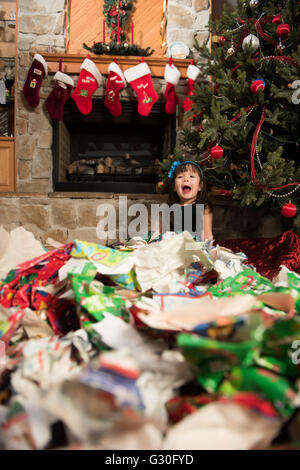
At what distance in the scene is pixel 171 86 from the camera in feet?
8.27

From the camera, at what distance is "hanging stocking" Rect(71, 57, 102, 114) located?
7.99 ft

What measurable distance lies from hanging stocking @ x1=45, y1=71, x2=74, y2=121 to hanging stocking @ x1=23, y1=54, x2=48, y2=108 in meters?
0.11

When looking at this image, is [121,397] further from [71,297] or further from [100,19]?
[100,19]

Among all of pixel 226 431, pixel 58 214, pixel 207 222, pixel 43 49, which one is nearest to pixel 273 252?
pixel 207 222

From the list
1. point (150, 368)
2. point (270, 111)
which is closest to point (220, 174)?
point (270, 111)

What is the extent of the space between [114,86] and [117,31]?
23.2 inches

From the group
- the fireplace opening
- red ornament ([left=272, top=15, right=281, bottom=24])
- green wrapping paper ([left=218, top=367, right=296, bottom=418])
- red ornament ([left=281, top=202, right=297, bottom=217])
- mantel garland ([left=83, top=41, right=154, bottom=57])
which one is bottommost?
green wrapping paper ([left=218, top=367, right=296, bottom=418])

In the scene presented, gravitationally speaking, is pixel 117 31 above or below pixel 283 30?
above

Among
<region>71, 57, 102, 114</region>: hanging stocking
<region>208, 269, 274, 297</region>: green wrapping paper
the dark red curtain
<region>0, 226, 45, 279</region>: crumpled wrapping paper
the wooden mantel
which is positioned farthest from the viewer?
the wooden mantel

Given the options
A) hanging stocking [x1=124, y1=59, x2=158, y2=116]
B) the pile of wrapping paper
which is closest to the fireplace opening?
hanging stocking [x1=124, y1=59, x2=158, y2=116]

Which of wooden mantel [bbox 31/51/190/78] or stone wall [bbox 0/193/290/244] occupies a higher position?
wooden mantel [bbox 31/51/190/78]

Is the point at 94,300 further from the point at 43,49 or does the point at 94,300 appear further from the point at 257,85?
→ the point at 43,49

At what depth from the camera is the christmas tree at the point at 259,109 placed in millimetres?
1404

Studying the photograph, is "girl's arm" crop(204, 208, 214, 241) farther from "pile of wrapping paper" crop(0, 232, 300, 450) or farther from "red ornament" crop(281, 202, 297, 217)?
"pile of wrapping paper" crop(0, 232, 300, 450)
